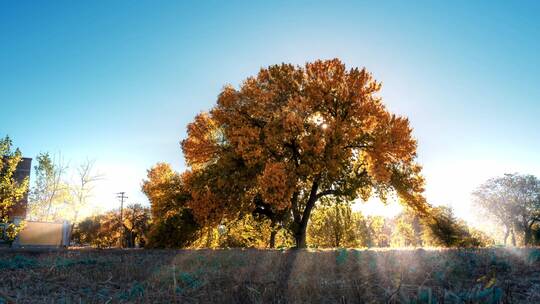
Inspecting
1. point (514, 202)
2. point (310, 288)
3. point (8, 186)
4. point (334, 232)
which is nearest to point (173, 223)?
point (8, 186)

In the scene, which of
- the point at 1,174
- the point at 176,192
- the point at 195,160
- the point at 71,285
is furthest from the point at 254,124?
the point at 71,285

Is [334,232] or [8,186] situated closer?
[8,186]

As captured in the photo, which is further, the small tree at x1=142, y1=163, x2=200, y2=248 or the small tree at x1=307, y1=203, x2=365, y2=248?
the small tree at x1=307, y1=203, x2=365, y2=248

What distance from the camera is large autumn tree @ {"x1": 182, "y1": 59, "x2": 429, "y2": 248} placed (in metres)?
A: 26.1

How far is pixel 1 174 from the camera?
80.3 ft

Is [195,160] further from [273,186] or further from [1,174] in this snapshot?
[1,174]

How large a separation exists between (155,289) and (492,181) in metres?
89.5

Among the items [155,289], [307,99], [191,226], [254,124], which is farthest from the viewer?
[191,226]

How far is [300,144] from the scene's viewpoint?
25938 mm

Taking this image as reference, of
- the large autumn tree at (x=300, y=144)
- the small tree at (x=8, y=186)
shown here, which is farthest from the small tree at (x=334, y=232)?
the small tree at (x=8, y=186)

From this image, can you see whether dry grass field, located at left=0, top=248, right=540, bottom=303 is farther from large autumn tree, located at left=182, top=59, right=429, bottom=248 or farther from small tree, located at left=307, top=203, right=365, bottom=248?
small tree, located at left=307, top=203, right=365, bottom=248

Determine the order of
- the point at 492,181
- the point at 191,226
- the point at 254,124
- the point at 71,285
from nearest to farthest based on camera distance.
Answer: the point at 71,285 → the point at 254,124 → the point at 191,226 → the point at 492,181

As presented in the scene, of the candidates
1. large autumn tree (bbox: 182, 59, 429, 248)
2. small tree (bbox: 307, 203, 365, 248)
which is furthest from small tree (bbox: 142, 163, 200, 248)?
small tree (bbox: 307, 203, 365, 248)

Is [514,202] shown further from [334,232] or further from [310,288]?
[310,288]
